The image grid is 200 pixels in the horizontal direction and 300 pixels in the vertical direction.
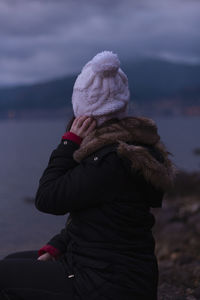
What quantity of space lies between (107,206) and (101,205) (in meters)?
0.04

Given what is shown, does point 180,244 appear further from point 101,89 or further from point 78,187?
point 78,187

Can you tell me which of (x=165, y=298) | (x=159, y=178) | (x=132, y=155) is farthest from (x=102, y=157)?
(x=165, y=298)

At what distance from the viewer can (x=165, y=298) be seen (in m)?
4.67

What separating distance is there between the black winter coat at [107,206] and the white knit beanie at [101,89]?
0.16 m

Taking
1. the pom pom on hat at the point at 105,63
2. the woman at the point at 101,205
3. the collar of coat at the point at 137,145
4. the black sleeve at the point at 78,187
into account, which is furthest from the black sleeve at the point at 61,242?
the pom pom on hat at the point at 105,63

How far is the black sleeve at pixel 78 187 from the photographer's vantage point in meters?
2.70

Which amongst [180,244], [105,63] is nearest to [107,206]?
[105,63]

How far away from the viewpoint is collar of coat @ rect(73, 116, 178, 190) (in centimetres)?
272

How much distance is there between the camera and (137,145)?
2.86 metres

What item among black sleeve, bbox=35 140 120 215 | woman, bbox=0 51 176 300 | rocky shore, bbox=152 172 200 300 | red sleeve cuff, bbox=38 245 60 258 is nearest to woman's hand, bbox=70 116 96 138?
woman, bbox=0 51 176 300

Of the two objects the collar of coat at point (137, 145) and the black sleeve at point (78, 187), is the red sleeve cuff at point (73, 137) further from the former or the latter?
the black sleeve at point (78, 187)

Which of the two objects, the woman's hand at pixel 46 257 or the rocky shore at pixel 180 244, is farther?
the rocky shore at pixel 180 244

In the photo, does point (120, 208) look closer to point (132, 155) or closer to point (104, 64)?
point (132, 155)

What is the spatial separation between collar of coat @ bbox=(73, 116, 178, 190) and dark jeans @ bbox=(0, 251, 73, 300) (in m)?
0.68
